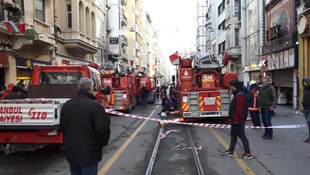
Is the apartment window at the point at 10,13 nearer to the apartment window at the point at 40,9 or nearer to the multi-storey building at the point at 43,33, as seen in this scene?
the multi-storey building at the point at 43,33

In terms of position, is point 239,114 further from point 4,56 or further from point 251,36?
point 251,36

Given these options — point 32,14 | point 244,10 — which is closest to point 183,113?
point 32,14

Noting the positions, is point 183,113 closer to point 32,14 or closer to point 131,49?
point 32,14

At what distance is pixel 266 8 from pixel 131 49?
3503 centimetres

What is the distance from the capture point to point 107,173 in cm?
659

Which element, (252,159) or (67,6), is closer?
(252,159)

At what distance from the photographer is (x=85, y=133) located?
397cm

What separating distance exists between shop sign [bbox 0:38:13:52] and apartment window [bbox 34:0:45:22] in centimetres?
421

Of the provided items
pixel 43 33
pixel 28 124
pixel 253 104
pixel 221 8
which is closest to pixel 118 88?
pixel 43 33

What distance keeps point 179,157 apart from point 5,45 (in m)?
11.6

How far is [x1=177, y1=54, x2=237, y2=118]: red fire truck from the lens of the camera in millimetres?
14172

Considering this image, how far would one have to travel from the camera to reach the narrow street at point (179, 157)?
22.4ft

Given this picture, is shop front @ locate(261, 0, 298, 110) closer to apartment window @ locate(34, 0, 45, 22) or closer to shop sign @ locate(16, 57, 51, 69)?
shop sign @ locate(16, 57, 51, 69)

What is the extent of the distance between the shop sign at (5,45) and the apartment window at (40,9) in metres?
4.21
